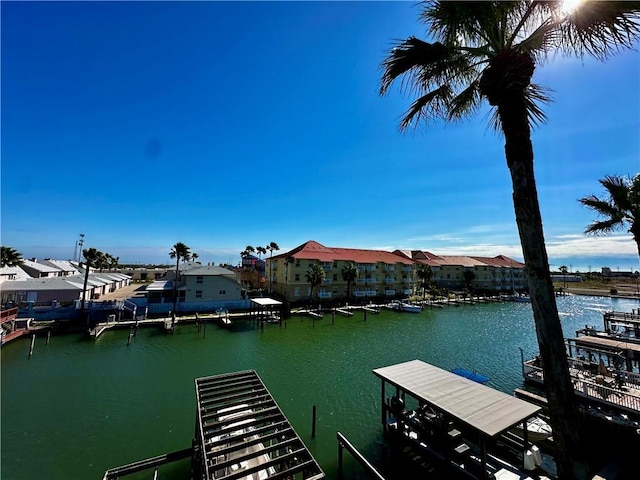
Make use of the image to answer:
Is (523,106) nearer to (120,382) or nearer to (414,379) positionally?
(414,379)

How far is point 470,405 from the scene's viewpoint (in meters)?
8.80

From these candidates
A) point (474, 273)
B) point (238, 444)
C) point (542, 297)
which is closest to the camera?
point (542, 297)

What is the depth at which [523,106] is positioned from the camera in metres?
4.27

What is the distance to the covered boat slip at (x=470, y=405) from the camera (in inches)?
312

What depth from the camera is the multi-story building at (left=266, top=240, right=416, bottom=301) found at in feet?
152

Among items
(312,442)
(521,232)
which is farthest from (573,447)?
(312,442)

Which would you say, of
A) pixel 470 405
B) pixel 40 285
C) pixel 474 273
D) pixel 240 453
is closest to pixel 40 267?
pixel 40 285

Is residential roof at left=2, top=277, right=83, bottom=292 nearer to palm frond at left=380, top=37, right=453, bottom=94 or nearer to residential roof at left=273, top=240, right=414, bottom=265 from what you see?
residential roof at left=273, top=240, right=414, bottom=265

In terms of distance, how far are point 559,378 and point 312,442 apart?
10571 mm

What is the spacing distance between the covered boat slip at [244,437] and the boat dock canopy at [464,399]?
4.36 m

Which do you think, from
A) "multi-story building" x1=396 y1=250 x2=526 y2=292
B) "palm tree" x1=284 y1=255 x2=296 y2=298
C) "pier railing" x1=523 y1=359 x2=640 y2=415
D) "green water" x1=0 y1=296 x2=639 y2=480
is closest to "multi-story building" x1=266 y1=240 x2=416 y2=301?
"palm tree" x1=284 y1=255 x2=296 y2=298

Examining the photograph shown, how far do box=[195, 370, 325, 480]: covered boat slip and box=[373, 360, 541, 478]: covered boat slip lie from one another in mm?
4283

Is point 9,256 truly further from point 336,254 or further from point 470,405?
point 470,405

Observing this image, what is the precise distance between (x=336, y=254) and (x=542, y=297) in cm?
4952
